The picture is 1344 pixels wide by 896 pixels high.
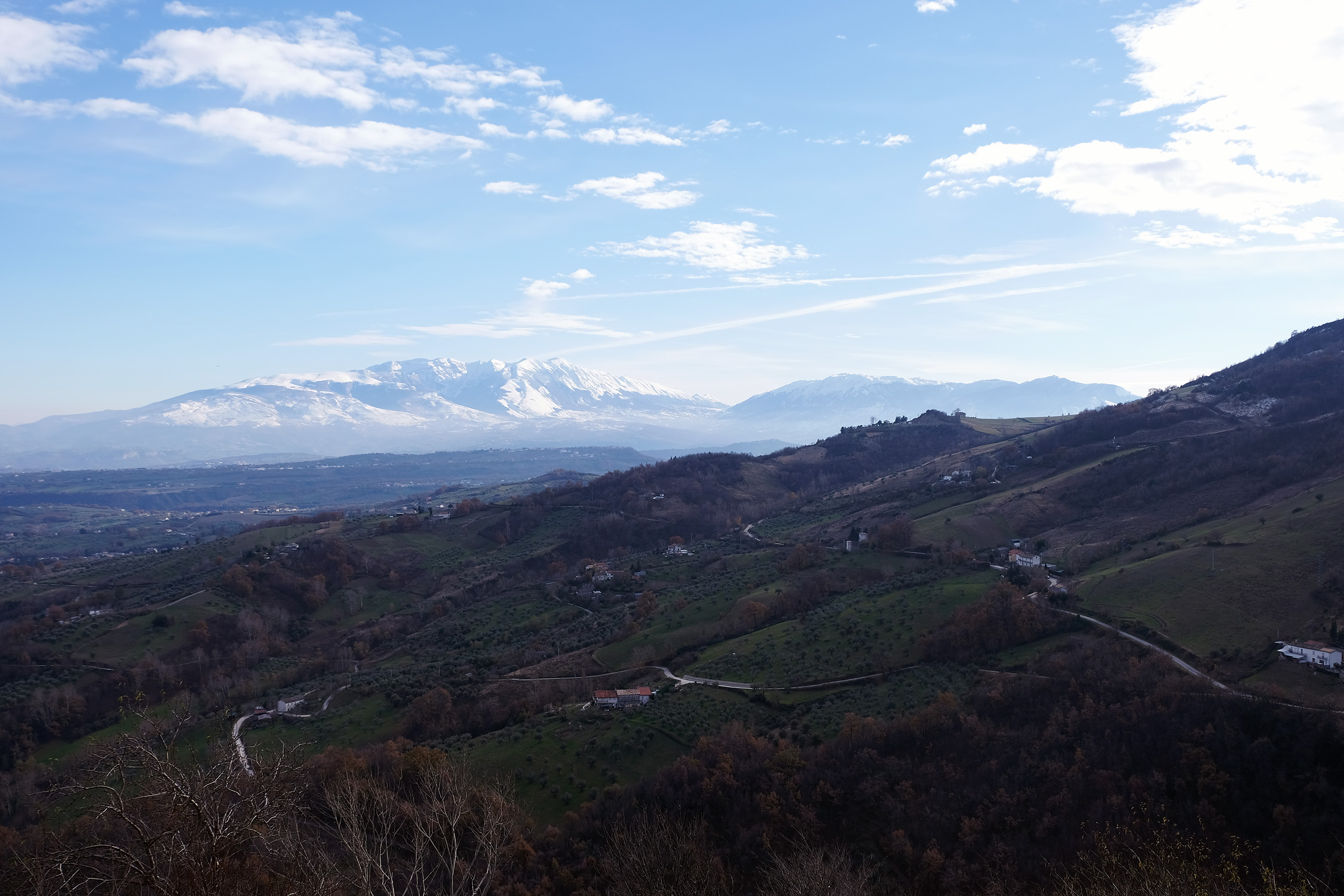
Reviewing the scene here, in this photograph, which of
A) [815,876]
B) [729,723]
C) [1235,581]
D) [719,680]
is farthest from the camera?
[719,680]

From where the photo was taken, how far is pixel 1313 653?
31.3m

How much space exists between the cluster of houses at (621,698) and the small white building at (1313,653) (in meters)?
29.4

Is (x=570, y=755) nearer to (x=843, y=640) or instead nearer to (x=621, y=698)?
(x=621, y=698)

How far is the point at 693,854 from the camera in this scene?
2323cm

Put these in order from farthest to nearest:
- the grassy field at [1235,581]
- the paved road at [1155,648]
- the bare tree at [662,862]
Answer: the grassy field at [1235,581] < the paved road at [1155,648] < the bare tree at [662,862]

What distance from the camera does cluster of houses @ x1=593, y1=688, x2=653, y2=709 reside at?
132ft

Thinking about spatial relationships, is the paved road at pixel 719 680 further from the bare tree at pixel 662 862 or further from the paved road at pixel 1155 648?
the bare tree at pixel 662 862

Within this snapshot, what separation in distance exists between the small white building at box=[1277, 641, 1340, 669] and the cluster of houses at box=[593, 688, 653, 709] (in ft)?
96.5

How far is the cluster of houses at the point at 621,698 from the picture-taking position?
40156mm

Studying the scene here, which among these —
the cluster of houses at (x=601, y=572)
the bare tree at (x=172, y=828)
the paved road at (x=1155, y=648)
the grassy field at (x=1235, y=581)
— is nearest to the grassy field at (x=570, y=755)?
the bare tree at (x=172, y=828)

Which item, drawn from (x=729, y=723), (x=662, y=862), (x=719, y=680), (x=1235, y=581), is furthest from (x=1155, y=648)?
(x=662, y=862)

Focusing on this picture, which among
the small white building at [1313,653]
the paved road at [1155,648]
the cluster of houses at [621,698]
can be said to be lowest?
the cluster of houses at [621,698]

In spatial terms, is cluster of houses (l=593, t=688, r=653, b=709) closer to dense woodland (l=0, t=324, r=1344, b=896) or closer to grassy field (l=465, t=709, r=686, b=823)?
grassy field (l=465, t=709, r=686, b=823)

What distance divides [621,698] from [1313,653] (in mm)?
31400
